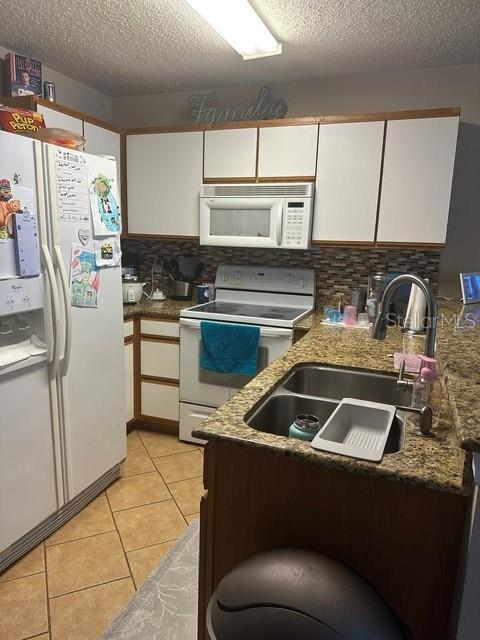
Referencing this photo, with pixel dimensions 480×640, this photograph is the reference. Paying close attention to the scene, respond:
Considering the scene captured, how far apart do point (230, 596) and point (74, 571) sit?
1.24m

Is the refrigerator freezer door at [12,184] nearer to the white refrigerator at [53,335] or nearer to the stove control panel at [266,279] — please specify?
the white refrigerator at [53,335]

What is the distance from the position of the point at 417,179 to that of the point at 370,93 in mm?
760

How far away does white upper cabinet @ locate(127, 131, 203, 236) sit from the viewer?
2963mm

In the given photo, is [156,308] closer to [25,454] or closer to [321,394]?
[25,454]

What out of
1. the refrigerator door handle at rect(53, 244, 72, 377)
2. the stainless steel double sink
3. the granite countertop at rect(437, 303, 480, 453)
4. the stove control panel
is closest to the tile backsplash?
the stove control panel

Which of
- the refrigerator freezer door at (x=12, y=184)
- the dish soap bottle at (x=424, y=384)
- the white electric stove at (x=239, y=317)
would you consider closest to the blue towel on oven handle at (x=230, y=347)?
the white electric stove at (x=239, y=317)

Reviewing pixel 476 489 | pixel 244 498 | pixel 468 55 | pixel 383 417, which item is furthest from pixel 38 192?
pixel 468 55

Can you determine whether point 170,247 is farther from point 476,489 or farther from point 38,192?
point 476,489

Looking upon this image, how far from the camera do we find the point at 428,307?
1.32 meters

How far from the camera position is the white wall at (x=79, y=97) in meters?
2.93

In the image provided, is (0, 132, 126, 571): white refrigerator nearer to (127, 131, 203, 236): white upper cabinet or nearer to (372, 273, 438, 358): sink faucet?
(127, 131, 203, 236): white upper cabinet

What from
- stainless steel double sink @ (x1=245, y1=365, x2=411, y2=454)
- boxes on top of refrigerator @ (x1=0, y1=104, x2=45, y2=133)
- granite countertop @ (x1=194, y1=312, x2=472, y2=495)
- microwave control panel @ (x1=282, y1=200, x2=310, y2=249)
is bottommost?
stainless steel double sink @ (x1=245, y1=365, x2=411, y2=454)

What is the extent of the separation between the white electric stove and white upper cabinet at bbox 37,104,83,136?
1.28 m

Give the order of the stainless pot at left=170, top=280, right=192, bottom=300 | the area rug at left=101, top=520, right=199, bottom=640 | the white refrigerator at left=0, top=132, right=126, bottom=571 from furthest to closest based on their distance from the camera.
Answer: the stainless pot at left=170, top=280, right=192, bottom=300 < the white refrigerator at left=0, top=132, right=126, bottom=571 < the area rug at left=101, top=520, right=199, bottom=640
